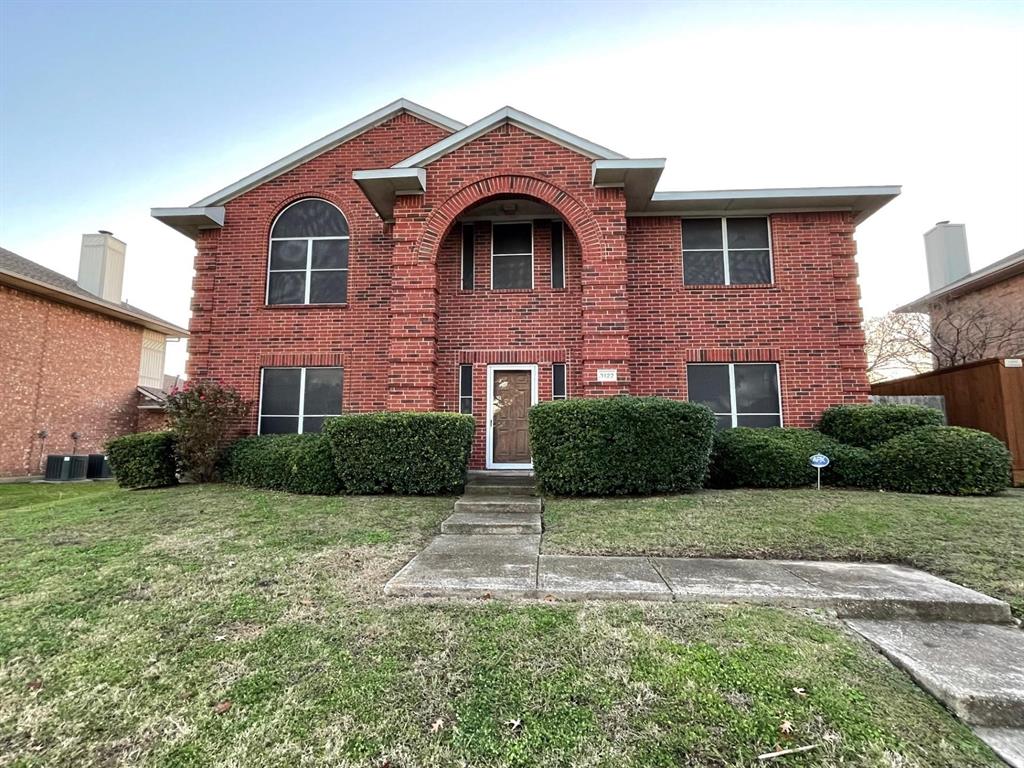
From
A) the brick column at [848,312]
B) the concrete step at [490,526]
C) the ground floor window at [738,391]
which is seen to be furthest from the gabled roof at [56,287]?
the brick column at [848,312]

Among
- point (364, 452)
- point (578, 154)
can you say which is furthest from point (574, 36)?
point (364, 452)

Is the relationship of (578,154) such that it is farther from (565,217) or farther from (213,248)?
(213,248)

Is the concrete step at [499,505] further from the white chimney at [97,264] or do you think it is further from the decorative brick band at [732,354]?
the white chimney at [97,264]

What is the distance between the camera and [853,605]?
323 cm

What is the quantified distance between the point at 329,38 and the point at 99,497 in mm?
10904

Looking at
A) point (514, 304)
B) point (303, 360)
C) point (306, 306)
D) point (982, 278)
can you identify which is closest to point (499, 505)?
point (514, 304)

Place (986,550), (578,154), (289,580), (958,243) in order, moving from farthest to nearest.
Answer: (958,243) → (578,154) → (986,550) → (289,580)

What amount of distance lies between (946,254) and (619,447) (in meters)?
17.2

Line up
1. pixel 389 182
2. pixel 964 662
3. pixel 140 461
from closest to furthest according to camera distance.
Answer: pixel 964 662, pixel 140 461, pixel 389 182

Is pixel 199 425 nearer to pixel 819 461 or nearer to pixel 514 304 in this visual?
pixel 514 304

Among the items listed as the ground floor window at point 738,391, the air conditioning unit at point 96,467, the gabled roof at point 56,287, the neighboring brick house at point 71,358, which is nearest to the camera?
the ground floor window at point 738,391

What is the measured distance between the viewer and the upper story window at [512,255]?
10281mm

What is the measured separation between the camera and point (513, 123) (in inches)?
368

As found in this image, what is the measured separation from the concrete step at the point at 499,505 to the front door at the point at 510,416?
8.72 feet
